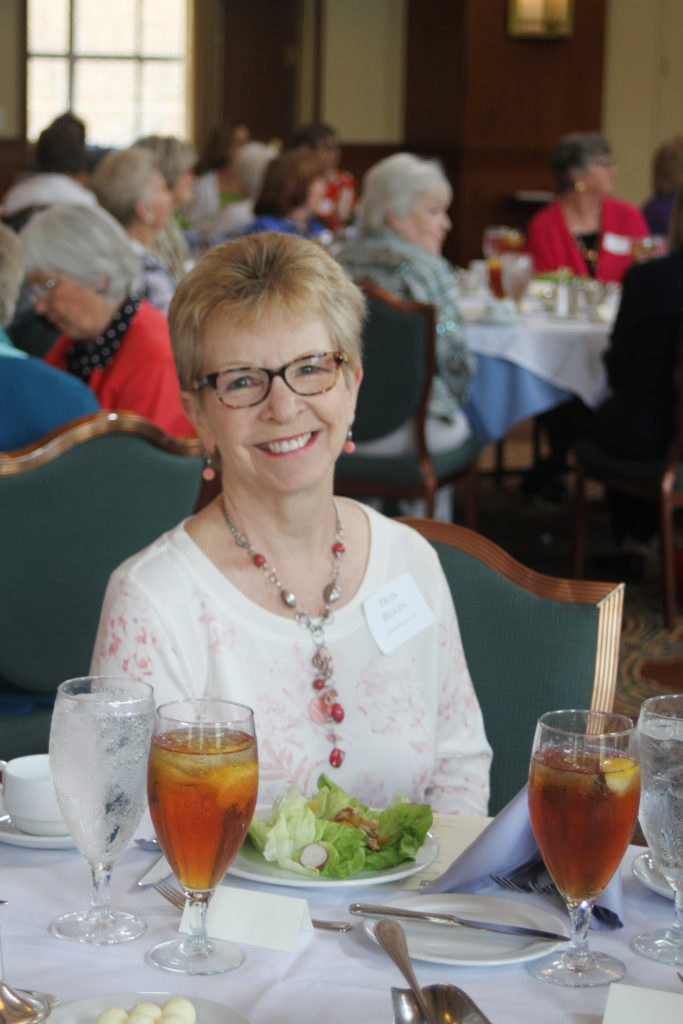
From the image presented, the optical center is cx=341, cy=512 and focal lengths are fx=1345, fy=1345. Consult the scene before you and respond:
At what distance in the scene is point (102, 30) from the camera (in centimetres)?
1312

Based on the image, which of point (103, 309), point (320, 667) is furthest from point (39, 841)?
point (103, 309)

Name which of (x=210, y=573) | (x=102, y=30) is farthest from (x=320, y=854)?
(x=102, y=30)

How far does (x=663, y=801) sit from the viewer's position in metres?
0.98

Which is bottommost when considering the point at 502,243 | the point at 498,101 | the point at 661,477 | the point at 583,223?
the point at 661,477

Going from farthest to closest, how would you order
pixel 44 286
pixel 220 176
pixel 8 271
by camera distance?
pixel 220 176 → pixel 44 286 → pixel 8 271

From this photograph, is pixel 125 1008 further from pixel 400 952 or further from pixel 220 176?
pixel 220 176

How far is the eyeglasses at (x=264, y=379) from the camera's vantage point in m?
1.57

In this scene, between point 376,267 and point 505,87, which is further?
point 505,87

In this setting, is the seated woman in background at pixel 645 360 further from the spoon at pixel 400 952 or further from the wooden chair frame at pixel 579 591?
the spoon at pixel 400 952

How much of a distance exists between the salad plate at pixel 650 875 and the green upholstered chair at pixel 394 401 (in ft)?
9.43

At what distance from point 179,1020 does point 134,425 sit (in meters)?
1.71

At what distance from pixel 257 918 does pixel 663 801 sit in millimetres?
316

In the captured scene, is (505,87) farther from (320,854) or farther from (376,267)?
(320,854)

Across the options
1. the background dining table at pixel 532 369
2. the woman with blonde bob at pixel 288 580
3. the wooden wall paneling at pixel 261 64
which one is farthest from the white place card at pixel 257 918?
the wooden wall paneling at pixel 261 64
